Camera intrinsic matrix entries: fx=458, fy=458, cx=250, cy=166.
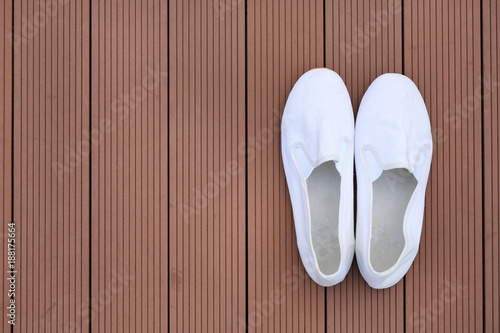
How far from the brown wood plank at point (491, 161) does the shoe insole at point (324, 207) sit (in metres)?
0.36

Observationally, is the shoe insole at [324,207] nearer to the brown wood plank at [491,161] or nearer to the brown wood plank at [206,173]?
the brown wood plank at [206,173]

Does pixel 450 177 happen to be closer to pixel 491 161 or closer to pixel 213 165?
pixel 491 161

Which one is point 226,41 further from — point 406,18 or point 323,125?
point 406,18

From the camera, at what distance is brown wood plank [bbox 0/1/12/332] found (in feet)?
3.51

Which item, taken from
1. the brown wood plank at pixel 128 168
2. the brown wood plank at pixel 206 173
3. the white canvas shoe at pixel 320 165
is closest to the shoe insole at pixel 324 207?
the white canvas shoe at pixel 320 165

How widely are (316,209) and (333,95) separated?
0.25 m

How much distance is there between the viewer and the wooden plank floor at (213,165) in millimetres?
1054

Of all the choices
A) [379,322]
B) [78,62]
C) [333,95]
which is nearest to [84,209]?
[78,62]

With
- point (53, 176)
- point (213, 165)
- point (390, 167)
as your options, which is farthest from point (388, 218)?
point (53, 176)

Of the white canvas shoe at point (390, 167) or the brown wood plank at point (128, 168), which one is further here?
the brown wood plank at point (128, 168)

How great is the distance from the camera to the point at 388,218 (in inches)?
39.4

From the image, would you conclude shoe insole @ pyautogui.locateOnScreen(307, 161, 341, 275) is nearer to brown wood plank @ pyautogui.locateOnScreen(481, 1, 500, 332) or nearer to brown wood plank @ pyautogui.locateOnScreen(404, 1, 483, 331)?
brown wood plank @ pyautogui.locateOnScreen(404, 1, 483, 331)

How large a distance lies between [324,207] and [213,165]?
0.27m

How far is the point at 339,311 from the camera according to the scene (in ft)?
3.45
